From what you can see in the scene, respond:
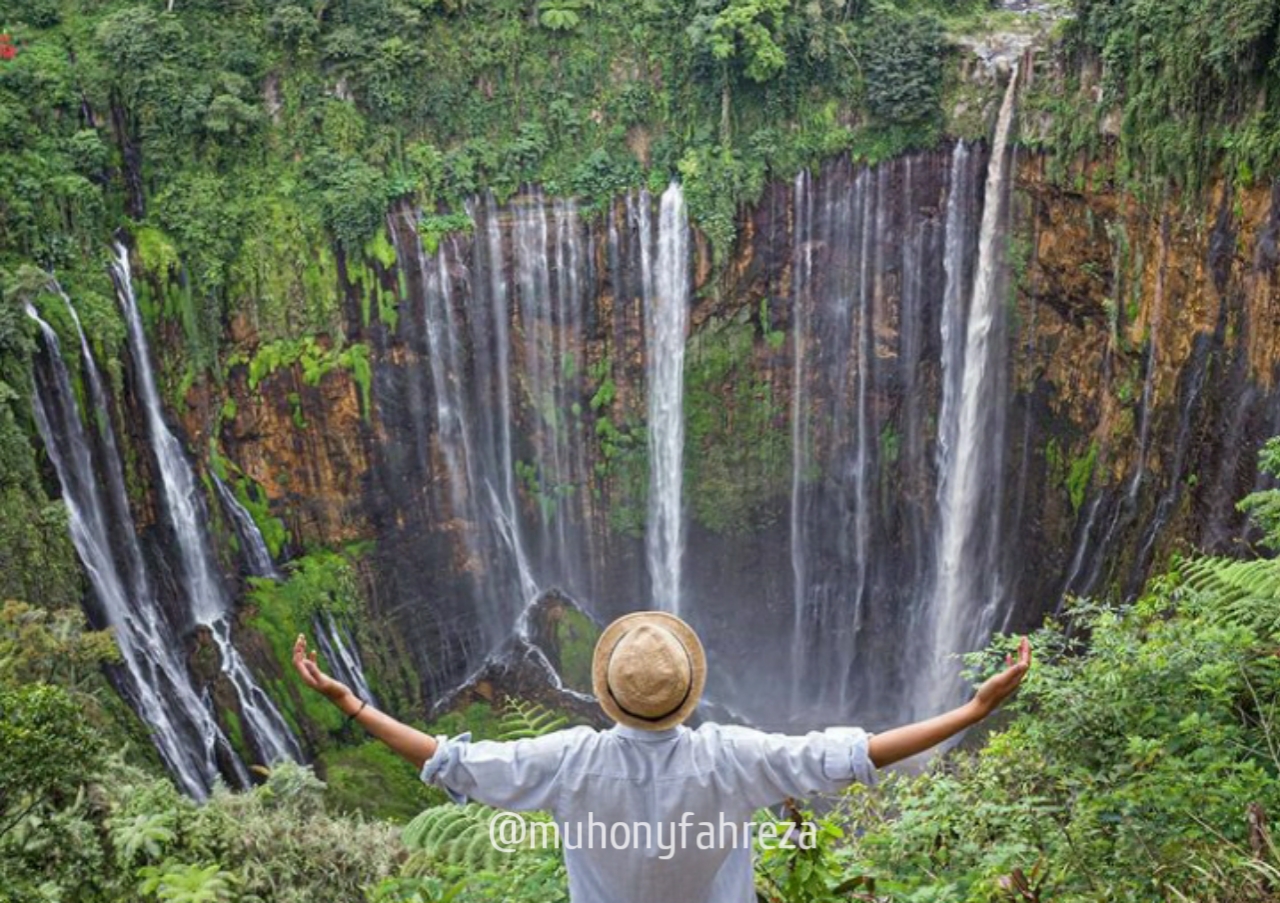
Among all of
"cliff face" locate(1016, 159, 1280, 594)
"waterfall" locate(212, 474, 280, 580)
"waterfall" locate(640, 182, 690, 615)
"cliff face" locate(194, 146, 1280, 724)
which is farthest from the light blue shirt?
"waterfall" locate(640, 182, 690, 615)

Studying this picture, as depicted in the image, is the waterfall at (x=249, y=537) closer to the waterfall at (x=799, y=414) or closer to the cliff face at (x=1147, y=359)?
the waterfall at (x=799, y=414)

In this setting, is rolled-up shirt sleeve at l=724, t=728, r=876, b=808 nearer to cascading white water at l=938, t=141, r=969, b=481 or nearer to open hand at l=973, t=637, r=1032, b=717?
open hand at l=973, t=637, r=1032, b=717

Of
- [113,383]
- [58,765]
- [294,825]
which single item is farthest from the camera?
[113,383]

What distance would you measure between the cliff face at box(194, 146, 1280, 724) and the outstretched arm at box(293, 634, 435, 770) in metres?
11.9

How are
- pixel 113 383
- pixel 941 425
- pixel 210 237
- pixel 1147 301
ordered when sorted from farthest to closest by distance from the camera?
pixel 941 425 < pixel 210 237 < pixel 113 383 < pixel 1147 301

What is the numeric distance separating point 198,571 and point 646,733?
13.3m

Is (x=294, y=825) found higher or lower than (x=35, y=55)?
lower

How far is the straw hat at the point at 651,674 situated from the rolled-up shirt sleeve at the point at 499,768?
15cm

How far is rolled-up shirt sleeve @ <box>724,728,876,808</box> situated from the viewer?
2121 mm

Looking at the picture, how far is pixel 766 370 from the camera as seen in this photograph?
16516 millimetres

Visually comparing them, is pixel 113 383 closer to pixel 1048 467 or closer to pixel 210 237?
pixel 210 237

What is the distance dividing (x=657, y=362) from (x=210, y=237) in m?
6.20

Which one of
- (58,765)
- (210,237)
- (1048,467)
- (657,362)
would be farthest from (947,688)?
(58,765)

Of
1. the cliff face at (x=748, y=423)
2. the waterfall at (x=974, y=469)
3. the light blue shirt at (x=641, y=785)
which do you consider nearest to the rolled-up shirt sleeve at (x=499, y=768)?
the light blue shirt at (x=641, y=785)
